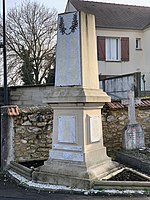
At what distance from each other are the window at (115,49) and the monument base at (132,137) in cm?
1484

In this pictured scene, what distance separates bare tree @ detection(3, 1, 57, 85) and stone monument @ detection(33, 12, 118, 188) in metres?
18.2

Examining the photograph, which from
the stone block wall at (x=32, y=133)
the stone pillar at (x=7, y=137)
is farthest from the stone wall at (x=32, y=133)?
the stone pillar at (x=7, y=137)

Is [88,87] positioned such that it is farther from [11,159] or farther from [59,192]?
[11,159]

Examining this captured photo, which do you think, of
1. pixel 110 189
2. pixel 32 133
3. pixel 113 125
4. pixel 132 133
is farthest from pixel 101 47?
pixel 110 189

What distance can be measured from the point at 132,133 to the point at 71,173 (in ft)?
11.1

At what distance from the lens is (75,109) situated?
668cm

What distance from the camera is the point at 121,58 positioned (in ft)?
79.3

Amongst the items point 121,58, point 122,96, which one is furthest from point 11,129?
point 121,58

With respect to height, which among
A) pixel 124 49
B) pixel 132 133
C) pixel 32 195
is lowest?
pixel 32 195

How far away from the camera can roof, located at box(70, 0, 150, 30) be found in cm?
2433

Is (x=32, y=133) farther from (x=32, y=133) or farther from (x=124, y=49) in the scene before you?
(x=124, y=49)

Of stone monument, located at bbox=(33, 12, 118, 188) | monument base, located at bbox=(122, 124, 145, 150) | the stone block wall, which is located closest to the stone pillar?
the stone block wall

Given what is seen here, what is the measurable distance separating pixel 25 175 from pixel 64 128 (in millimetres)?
1509

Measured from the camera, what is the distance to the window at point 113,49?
79.5 feet
